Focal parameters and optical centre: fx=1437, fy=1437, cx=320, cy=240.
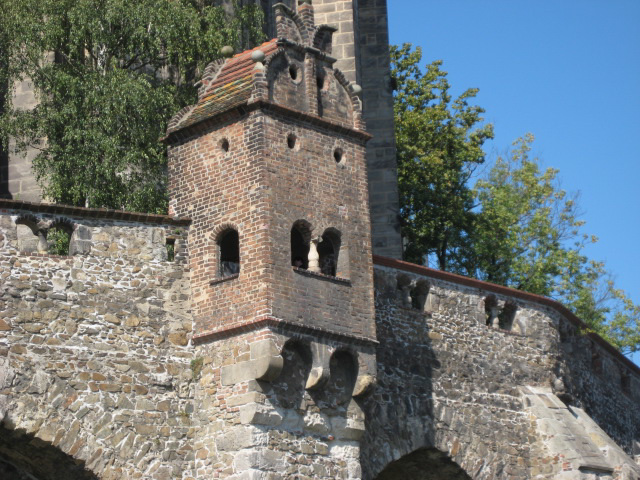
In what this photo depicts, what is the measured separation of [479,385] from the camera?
2600 centimetres

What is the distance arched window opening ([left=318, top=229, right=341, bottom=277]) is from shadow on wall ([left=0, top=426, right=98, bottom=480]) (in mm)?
4936

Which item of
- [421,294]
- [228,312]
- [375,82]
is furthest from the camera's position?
[375,82]

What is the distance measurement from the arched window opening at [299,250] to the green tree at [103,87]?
477cm

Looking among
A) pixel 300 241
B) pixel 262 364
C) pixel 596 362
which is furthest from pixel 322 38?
pixel 596 362

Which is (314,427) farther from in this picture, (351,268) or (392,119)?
(392,119)

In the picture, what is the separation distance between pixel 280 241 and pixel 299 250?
5.06 feet

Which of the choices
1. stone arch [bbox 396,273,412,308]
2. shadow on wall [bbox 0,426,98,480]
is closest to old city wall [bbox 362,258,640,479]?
stone arch [bbox 396,273,412,308]

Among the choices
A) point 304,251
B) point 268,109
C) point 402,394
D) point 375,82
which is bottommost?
point 402,394

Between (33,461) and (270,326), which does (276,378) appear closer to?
(270,326)

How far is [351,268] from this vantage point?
21.9 m

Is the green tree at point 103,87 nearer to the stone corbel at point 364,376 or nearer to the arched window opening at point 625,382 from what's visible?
the stone corbel at point 364,376

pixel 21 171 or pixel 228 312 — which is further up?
pixel 21 171

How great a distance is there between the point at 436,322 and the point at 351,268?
4.06 meters

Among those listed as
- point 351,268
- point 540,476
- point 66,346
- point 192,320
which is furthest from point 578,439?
point 66,346
